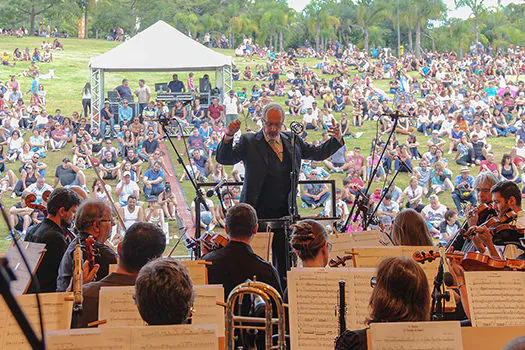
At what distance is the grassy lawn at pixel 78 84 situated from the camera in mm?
17250

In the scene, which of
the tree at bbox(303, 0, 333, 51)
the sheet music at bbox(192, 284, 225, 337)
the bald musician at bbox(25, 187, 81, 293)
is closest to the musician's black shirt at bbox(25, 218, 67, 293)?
the bald musician at bbox(25, 187, 81, 293)

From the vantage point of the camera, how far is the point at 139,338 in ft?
7.44

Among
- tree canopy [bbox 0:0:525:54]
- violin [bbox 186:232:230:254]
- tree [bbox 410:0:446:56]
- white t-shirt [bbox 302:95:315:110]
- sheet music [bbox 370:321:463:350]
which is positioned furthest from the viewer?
tree [bbox 410:0:446:56]

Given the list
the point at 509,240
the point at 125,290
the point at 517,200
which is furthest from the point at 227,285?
the point at 517,200

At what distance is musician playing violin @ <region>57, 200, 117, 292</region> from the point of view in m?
3.83

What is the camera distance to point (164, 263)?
8.66 feet

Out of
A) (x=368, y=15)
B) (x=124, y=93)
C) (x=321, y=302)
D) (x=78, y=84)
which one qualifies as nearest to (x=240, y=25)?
(x=368, y=15)

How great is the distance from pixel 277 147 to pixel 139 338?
355cm

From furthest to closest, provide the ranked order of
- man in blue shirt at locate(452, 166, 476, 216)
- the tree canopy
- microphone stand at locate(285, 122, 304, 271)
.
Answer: the tree canopy → man in blue shirt at locate(452, 166, 476, 216) → microphone stand at locate(285, 122, 304, 271)

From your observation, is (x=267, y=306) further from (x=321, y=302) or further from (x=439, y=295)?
(x=439, y=295)

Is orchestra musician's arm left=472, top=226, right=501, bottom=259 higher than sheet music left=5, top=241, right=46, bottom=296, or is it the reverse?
orchestra musician's arm left=472, top=226, right=501, bottom=259

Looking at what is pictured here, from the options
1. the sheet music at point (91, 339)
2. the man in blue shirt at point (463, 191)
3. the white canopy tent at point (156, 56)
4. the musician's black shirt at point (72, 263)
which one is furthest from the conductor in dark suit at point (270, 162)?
the white canopy tent at point (156, 56)

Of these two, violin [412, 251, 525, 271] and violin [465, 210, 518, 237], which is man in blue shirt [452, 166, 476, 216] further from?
violin [412, 251, 525, 271]

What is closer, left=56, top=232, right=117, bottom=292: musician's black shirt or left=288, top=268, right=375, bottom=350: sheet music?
left=288, top=268, right=375, bottom=350: sheet music
